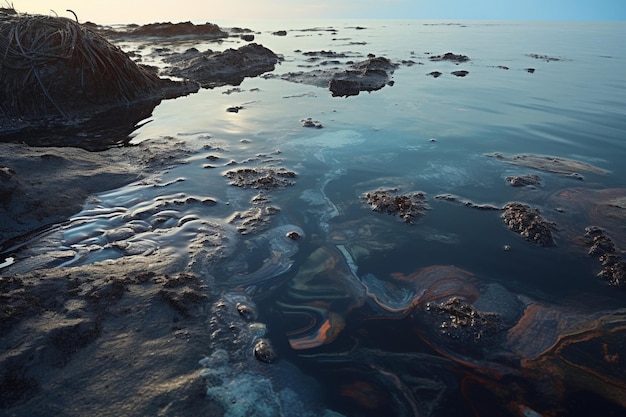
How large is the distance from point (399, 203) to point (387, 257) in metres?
1.29

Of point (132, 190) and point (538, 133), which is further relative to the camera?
point (538, 133)

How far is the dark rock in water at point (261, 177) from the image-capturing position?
587 cm

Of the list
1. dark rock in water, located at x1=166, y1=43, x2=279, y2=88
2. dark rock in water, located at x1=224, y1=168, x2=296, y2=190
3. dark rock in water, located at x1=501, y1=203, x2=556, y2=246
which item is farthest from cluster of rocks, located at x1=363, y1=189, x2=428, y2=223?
dark rock in water, located at x1=166, y1=43, x2=279, y2=88

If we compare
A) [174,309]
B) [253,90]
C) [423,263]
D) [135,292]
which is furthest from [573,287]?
[253,90]

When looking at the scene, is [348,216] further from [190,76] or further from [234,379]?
[190,76]

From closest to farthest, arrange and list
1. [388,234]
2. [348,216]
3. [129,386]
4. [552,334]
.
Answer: [129,386], [552,334], [388,234], [348,216]

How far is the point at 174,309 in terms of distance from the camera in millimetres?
3246

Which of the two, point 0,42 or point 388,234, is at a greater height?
point 0,42

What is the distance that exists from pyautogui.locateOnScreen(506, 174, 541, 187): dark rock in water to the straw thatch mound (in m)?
9.94

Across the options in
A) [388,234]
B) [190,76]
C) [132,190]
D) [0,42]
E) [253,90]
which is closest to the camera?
Result: [388,234]

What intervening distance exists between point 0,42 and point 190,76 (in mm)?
7311

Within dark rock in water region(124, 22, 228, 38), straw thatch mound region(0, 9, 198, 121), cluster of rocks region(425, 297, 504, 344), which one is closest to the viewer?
cluster of rocks region(425, 297, 504, 344)

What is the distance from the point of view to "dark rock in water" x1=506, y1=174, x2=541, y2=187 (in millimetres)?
5988

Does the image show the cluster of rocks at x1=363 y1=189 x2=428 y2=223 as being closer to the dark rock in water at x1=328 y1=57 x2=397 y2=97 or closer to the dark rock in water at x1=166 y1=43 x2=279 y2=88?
the dark rock in water at x1=328 y1=57 x2=397 y2=97
